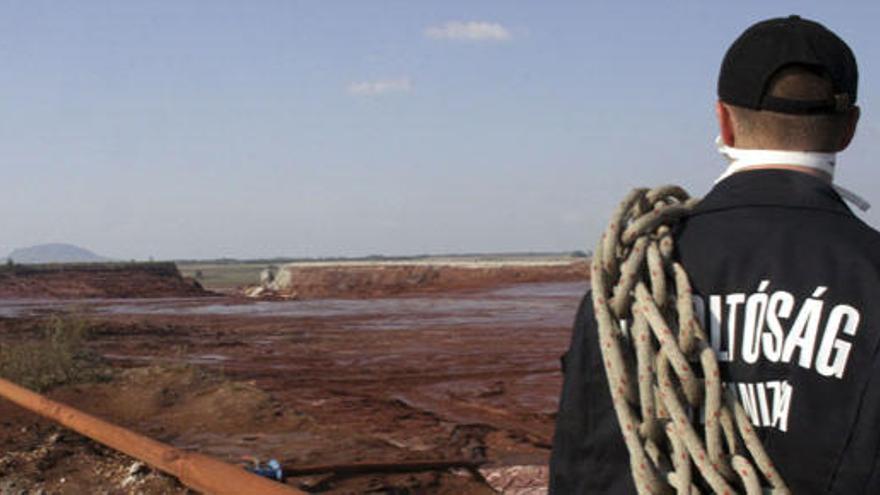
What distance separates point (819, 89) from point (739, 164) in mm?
174

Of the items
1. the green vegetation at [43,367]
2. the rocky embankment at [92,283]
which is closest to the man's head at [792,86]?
the green vegetation at [43,367]

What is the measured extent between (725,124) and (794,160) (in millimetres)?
133

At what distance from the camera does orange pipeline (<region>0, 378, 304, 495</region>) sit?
14.2 feet

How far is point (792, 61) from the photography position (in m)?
1.56

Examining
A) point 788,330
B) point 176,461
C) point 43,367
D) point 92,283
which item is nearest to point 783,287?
point 788,330

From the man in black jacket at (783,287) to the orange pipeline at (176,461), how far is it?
2.46 meters

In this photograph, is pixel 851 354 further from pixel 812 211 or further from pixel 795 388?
pixel 812 211

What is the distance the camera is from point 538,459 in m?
7.81

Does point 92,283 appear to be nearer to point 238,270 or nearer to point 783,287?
point 783,287

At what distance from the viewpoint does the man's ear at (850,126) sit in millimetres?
1636

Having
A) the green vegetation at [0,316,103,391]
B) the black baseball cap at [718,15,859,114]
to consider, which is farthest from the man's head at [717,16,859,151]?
the green vegetation at [0,316,103,391]

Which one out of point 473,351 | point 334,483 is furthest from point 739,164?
point 473,351

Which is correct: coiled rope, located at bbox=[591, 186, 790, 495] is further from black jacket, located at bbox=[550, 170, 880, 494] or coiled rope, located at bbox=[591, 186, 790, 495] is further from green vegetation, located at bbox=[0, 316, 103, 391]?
green vegetation, located at bbox=[0, 316, 103, 391]

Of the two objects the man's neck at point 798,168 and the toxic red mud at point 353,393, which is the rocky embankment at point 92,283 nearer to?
the toxic red mud at point 353,393
